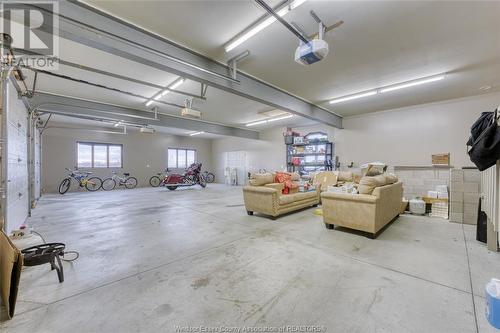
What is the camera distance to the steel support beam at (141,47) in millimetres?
2346

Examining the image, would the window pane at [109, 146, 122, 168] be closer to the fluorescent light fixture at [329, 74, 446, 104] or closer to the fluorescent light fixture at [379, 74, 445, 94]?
the fluorescent light fixture at [329, 74, 446, 104]

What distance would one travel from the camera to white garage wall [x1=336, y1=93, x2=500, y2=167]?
17.9 feet

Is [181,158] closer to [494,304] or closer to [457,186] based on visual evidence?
[457,186]

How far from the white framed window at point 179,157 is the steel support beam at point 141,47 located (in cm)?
928

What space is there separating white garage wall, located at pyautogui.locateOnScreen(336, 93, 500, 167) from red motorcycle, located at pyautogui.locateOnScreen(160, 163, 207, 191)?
22.0 feet

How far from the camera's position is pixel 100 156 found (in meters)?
10.0

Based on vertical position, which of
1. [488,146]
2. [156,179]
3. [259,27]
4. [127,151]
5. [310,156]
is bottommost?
[156,179]

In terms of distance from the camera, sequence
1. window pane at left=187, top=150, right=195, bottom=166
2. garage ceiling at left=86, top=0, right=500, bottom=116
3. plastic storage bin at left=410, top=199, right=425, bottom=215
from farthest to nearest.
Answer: window pane at left=187, top=150, right=195, bottom=166 < plastic storage bin at left=410, top=199, right=425, bottom=215 < garage ceiling at left=86, top=0, right=500, bottom=116

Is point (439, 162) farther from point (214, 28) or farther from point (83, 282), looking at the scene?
point (83, 282)

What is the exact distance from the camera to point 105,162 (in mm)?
10164

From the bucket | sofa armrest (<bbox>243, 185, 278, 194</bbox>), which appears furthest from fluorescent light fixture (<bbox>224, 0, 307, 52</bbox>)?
the bucket

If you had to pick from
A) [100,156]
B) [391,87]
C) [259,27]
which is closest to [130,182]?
[100,156]

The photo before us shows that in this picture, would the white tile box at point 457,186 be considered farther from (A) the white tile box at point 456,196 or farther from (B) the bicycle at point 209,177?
(B) the bicycle at point 209,177

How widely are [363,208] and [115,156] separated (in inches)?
448
